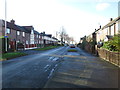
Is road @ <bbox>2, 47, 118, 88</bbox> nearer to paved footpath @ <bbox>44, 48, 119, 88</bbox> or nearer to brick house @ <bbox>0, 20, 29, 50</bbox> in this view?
paved footpath @ <bbox>44, 48, 119, 88</bbox>

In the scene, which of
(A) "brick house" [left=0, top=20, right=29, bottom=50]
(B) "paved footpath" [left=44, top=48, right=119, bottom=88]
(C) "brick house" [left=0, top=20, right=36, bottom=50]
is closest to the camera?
(B) "paved footpath" [left=44, top=48, right=119, bottom=88]

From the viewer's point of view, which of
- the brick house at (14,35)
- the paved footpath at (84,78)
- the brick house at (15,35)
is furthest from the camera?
the brick house at (15,35)

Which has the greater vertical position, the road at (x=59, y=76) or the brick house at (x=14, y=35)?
the brick house at (x=14, y=35)

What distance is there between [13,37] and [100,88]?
99.4ft

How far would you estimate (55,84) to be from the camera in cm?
521

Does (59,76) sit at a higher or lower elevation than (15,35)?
lower

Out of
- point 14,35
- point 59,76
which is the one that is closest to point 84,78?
point 59,76

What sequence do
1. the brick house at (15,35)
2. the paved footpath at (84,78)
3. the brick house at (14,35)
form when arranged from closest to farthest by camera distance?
the paved footpath at (84,78) < the brick house at (14,35) < the brick house at (15,35)

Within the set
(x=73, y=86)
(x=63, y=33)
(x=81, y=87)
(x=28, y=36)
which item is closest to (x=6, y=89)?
(x=73, y=86)

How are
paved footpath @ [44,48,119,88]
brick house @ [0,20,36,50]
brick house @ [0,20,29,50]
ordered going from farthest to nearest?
1. brick house @ [0,20,36,50]
2. brick house @ [0,20,29,50]
3. paved footpath @ [44,48,119,88]

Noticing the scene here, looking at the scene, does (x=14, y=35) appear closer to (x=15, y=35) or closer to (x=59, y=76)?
(x=15, y=35)

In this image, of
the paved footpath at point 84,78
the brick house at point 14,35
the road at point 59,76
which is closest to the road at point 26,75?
the road at point 59,76

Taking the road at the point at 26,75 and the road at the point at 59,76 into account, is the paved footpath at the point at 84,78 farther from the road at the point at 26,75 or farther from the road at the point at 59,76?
the road at the point at 26,75

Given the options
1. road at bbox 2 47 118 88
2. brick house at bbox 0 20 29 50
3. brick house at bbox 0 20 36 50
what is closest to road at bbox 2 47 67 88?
road at bbox 2 47 118 88
